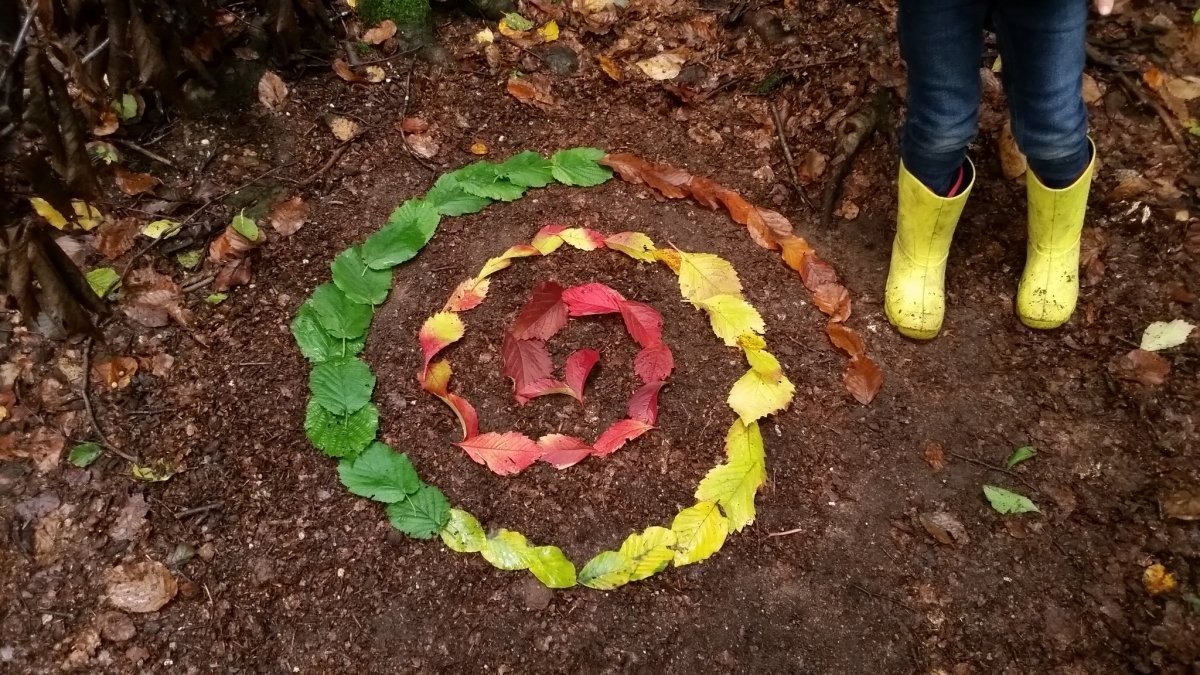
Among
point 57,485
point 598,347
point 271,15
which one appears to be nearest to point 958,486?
point 598,347

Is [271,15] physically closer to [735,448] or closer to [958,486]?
[735,448]

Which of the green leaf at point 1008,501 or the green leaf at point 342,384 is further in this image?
the green leaf at point 342,384

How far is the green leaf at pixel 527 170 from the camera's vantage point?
93.6 inches

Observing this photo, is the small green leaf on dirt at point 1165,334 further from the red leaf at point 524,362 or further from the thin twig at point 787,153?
the red leaf at point 524,362

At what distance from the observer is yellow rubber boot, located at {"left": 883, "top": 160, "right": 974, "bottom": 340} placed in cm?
193

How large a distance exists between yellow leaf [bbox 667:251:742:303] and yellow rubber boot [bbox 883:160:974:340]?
1.39 ft

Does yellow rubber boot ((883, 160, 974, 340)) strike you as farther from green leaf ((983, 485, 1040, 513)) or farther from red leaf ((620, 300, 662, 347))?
red leaf ((620, 300, 662, 347))

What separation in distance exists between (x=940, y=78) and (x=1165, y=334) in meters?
0.94

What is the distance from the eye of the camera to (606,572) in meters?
1.69

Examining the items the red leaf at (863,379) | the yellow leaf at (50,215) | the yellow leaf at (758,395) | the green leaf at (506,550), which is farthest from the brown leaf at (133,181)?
the red leaf at (863,379)

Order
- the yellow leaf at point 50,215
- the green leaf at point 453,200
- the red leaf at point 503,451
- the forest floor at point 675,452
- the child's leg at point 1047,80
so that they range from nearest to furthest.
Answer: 1. the child's leg at point 1047,80
2. the forest floor at point 675,452
3. the red leaf at point 503,451
4. the yellow leaf at point 50,215
5. the green leaf at point 453,200

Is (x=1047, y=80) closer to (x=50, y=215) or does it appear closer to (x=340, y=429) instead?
(x=340, y=429)

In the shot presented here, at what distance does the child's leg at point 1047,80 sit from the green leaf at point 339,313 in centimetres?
165

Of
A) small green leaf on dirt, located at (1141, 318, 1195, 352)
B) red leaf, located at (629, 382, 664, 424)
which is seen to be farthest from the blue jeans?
red leaf, located at (629, 382, 664, 424)
